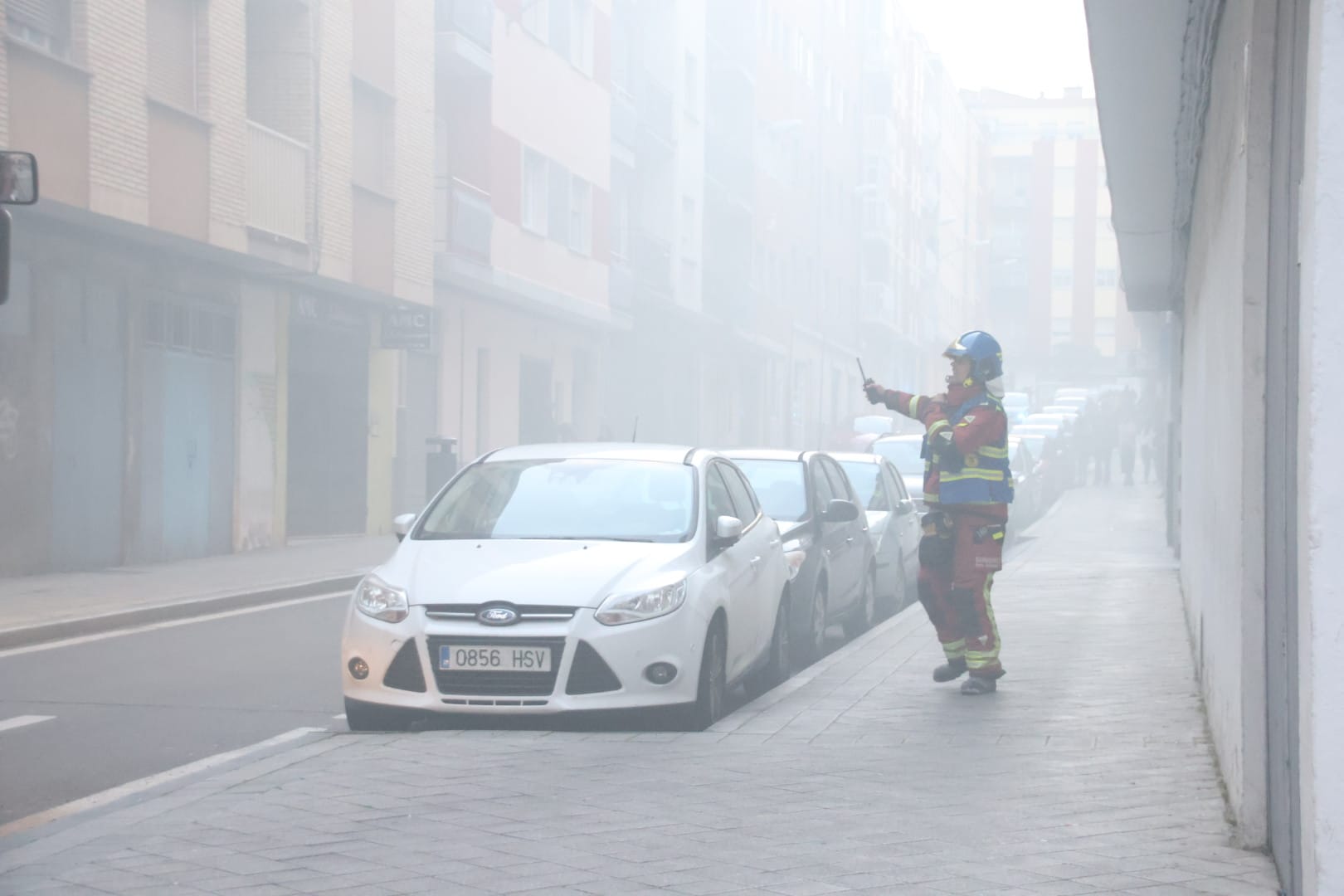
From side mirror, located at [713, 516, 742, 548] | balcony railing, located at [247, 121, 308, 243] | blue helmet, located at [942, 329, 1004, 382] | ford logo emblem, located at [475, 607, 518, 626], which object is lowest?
ford logo emblem, located at [475, 607, 518, 626]

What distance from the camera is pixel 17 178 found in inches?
259

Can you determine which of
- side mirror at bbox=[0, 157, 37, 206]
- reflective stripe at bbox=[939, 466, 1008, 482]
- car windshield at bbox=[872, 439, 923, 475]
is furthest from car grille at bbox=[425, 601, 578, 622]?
car windshield at bbox=[872, 439, 923, 475]

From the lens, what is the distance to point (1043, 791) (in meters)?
6.50

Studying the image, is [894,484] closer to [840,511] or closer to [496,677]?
[840,511]

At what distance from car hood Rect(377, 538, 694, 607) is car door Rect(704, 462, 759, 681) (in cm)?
25

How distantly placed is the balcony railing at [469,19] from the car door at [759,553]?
1949 centimetres

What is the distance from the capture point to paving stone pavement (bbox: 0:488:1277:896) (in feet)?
17.1

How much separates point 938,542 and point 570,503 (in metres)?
1.94

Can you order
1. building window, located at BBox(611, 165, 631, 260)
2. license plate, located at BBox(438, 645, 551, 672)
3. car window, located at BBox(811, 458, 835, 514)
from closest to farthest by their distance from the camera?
license plate, located at BBox(438, 645, 551, 672) < car window, located at BBox(811, 458, 835, 514) < building window, located at BBox(611, 165, 631, 260)

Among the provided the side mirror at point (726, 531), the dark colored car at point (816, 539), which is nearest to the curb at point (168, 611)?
the dark colored car at point (816, 539)

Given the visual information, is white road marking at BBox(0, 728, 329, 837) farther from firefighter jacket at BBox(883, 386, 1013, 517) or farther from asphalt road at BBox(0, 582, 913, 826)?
firefighter jacket at BBox(883, 386, 1013, 517)

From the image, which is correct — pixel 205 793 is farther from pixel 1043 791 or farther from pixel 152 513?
pixel 152 513

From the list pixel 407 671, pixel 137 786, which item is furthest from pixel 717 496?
pixel 137 786

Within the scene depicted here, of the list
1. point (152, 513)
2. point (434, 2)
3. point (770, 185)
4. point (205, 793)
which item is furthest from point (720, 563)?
point (770, 185)
